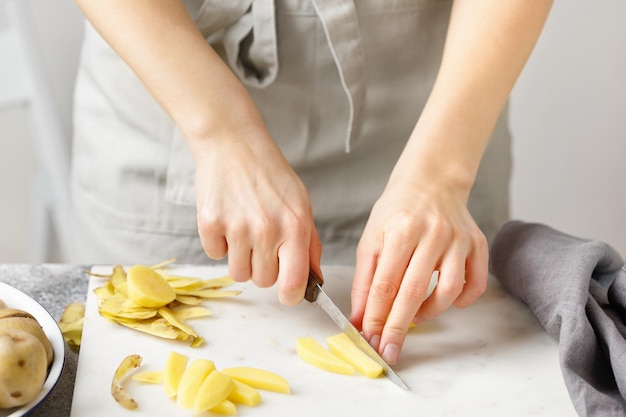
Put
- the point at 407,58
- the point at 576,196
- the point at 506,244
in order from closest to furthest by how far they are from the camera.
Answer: the point at 506,244
the point at 407,58
the point at 576,196

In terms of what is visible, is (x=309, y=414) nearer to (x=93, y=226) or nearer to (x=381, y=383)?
(x=381, y=383)

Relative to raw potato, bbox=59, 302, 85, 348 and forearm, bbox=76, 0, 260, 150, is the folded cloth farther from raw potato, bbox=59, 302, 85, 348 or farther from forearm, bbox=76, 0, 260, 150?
raw potato, bbox=59, 302, 85, 348

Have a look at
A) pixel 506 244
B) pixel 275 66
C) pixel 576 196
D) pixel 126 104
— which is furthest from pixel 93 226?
pixel 576 196

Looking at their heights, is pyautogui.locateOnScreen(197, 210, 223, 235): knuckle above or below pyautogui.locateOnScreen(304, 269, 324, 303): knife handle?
above

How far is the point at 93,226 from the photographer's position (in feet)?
3.82

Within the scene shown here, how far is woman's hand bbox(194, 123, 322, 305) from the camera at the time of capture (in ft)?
2.47

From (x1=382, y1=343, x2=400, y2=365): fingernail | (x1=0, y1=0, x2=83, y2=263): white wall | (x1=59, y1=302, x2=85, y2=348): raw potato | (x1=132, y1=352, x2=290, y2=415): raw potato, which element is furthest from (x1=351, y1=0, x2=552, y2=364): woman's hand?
(x1=0, y1=0, x2=83, y2=263): white wall

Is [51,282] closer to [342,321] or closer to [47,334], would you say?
[47,334]

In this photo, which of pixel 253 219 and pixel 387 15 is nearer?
pixel 253 219

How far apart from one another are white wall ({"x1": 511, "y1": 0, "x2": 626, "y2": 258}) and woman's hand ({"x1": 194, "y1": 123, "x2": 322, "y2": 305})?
1097mm

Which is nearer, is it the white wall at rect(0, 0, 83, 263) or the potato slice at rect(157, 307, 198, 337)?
the potato slice at rect(157, 307, 198, 337)

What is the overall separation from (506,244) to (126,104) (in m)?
0.52

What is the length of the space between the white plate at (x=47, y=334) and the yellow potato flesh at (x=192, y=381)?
0.31ft

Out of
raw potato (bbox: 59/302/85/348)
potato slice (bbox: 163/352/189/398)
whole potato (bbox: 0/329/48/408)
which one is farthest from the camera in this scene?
raw potato (bbox: 59/302/85/348)
